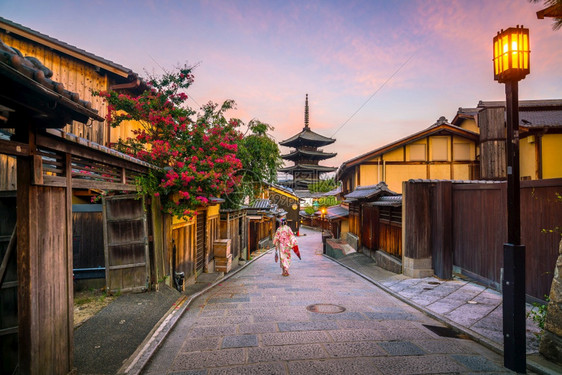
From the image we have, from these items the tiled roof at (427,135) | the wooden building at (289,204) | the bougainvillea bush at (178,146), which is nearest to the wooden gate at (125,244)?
the bougainvillea bush at (178,146)

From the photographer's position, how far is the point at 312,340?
520 cm

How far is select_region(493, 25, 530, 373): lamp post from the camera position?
4180mm

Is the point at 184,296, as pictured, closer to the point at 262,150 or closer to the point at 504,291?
the point at 504,291

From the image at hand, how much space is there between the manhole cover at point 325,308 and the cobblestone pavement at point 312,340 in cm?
2

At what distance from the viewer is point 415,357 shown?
4578 mm

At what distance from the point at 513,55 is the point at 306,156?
154ft

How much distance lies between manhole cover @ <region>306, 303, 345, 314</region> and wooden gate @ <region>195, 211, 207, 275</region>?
221 inches

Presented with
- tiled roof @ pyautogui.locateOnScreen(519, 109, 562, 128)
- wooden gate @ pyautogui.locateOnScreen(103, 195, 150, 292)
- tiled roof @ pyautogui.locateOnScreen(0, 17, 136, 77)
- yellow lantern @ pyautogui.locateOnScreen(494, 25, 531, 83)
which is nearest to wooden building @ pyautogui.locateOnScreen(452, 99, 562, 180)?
tiled roof @ pyautogui.locateOnScreen(519, 109, 562, 128)

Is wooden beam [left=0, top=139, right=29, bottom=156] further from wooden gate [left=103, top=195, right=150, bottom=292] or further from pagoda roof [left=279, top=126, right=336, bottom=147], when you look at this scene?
pagoda roof [left=279, top=126, right=336, bottom=147]

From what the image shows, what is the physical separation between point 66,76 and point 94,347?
9649 millimetres

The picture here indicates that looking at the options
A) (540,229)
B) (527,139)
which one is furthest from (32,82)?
(527,139)

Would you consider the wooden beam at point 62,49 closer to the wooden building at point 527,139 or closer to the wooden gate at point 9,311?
the wooden gate at point 9,311

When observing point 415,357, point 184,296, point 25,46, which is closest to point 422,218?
point 415,357

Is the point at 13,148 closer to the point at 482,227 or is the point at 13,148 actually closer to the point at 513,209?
the point at 513,209
